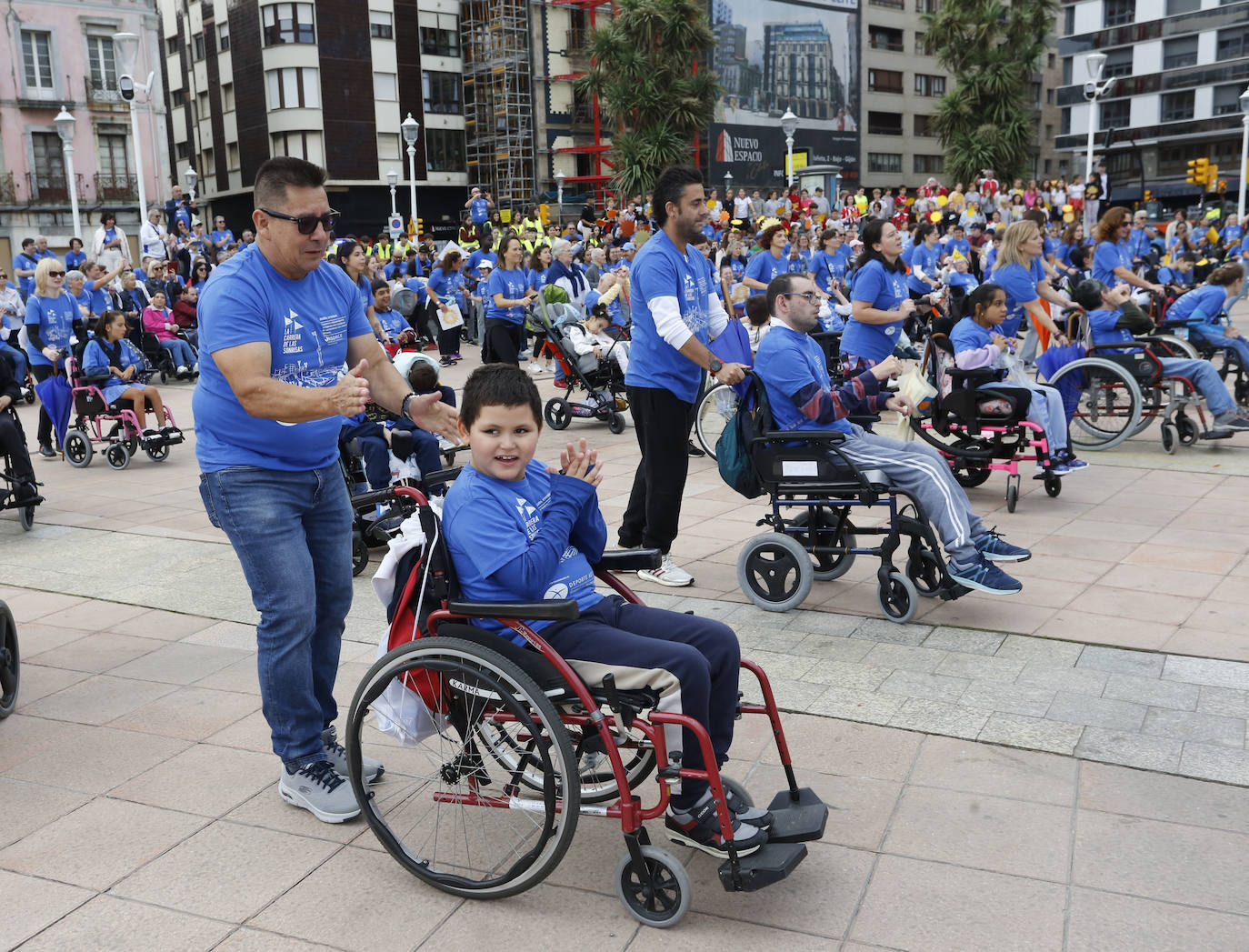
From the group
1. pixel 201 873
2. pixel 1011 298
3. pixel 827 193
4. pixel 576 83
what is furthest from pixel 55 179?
pixel 201 873

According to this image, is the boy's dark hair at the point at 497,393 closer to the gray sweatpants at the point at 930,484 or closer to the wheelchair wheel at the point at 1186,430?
the gray sweatpants at the point at 930,484

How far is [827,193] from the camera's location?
3044 centimetres

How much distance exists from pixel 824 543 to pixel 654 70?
1511 inches

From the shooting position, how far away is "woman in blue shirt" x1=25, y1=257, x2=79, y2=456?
10.8 meters

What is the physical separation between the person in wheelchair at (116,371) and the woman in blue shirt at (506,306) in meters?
3.19

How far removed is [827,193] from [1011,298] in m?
23.2

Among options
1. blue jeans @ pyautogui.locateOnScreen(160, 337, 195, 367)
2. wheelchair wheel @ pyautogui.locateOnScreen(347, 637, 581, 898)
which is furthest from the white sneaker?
blue jeans @ pyautogui.locateOnScreen(160, 337, 195, 367)

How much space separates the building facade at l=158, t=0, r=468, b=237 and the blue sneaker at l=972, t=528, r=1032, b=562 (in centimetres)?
3985

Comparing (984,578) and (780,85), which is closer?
(984,578)

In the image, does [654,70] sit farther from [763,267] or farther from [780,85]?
[763,267]

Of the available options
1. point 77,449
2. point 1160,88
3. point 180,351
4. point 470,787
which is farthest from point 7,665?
point 1160,88

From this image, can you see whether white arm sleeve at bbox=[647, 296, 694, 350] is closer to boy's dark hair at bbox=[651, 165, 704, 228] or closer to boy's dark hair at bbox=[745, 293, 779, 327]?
boy's dark hair at bbox=[651, 165, 704, 228]

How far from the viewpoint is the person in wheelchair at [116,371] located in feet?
33.7

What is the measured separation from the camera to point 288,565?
3.35m
